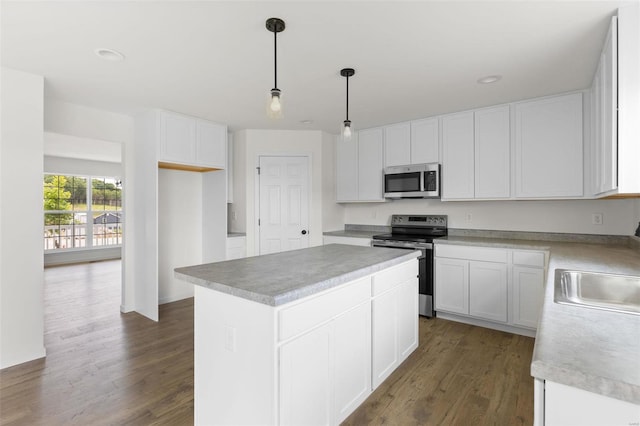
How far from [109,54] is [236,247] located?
2.62 metres

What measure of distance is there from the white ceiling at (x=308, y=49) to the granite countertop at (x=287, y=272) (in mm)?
1488

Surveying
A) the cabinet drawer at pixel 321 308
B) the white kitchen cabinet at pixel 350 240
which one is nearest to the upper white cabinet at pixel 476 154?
the white kitchen cabinet at pixel 350 240

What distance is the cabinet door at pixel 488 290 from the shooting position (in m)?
3.29

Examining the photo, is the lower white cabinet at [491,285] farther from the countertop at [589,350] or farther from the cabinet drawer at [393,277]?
the countertop at [589,350]

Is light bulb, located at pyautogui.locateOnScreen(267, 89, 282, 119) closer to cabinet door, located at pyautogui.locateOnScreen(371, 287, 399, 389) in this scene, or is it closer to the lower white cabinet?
cabinet door, located at pyautogui.locateOnScreen(371, 287, 399, 389)

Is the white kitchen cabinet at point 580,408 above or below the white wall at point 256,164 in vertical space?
below

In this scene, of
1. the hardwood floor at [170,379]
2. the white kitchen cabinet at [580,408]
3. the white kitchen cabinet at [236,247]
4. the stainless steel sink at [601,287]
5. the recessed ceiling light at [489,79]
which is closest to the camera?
the white kitchen cabinet at [580,408]

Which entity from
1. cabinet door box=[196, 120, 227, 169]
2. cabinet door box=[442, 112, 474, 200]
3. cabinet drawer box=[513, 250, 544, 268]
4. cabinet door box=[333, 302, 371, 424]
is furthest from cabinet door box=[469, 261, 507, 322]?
cabinet door box=[196, 120, 227, 169]

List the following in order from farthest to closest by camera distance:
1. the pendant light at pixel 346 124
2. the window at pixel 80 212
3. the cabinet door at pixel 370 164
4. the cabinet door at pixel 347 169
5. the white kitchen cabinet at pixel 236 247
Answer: the window at pixel 80 212 < the cabinet door at pixel 347 169 < the cabinet door at pixel 370 164 < the white kitchen cabinet at pixel 236 247 < the pendant light at pixel 346 124

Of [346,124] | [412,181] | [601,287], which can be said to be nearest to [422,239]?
[412,181]

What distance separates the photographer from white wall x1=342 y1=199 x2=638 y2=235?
3.18m

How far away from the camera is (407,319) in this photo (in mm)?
2684

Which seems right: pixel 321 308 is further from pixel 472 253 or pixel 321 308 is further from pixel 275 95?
pixel 472 253

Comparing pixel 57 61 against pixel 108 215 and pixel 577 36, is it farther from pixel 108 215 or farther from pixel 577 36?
pixel 108 215
